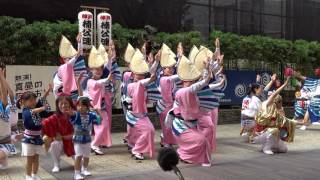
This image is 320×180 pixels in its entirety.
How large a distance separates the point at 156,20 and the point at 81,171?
1222 centimetres

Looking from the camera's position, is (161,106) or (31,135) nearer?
(31,135)

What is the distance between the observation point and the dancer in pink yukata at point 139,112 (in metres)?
9.65

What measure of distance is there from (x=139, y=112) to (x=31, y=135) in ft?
9.05

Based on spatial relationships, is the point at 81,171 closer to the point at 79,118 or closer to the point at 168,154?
the point at 79,118

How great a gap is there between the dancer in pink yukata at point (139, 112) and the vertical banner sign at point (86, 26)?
3.79m

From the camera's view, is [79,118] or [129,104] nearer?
[79,118]

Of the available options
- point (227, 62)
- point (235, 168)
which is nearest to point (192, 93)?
point (235, 168)

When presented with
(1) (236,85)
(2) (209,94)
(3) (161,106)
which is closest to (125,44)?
(1) (236,85)

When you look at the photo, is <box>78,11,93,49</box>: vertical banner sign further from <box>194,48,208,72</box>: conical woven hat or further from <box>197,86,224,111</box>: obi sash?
<box>197,86,224,111</box>: obi sash

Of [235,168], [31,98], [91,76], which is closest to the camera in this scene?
[31,98]

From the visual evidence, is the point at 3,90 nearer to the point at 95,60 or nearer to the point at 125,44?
the point at 95,60

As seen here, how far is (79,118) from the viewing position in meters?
7.91

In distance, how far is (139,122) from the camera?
980 centimetres

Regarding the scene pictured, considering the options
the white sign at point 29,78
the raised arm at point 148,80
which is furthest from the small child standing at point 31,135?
the white sign at point 29,78
